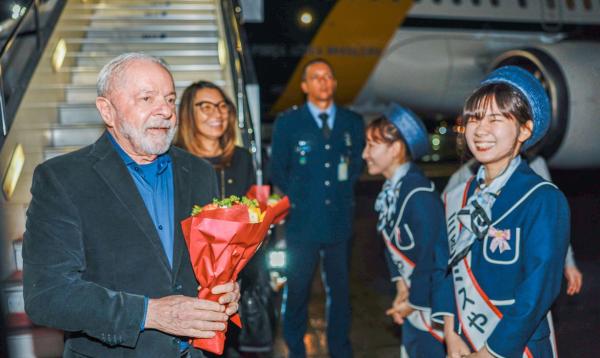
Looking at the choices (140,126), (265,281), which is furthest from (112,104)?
(265,281)

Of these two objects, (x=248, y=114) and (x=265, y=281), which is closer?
(x=265, y=281)

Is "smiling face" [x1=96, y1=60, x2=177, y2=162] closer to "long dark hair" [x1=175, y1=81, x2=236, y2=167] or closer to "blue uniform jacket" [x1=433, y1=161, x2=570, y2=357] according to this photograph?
"blue uniform jacket" [x1=433, y1=161, x2=570, y2=357]

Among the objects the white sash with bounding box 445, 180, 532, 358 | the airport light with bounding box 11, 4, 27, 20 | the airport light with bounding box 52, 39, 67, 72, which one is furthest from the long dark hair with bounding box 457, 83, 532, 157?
the airport light with bounding box 52, 39, 67, 72

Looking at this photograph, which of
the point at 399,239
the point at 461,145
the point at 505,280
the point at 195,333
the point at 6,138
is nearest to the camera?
the point at 195,333

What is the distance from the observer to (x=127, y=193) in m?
1.59

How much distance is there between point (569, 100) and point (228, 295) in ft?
20.5

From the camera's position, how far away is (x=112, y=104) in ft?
5.41

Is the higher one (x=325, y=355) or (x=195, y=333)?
(x=195, y=333)

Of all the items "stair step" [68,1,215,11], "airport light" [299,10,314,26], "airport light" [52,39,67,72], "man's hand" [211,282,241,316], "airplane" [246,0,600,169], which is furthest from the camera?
"airplane" [246,0,600,169]

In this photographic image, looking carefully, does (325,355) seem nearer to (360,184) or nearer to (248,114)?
(248,114)

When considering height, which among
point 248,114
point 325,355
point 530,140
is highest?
point 248,114

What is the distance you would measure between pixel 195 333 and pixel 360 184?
25.1 ft

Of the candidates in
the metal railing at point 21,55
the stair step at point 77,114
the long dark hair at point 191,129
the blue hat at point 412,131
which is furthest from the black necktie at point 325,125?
the stair step at point 77,114

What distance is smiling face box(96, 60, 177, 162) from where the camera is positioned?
1.61 meters
